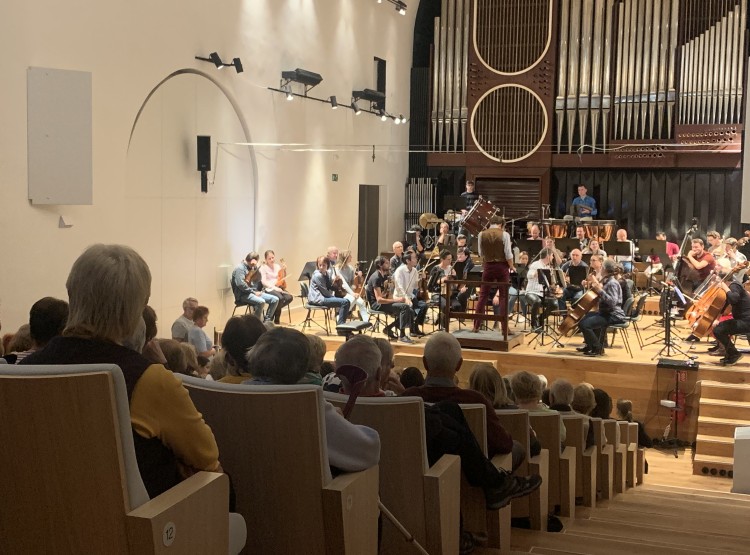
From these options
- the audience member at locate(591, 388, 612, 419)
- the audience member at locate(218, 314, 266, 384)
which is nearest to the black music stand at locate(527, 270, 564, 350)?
the audience member at locate(591, 388, 612, 419)

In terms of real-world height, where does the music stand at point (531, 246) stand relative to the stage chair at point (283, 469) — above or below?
above

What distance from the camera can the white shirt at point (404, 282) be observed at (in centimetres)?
1056

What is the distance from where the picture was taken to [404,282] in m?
10.6

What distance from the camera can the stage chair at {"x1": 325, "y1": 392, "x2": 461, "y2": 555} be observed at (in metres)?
2.58

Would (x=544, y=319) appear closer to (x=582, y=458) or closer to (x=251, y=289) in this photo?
(x=251, y=289)

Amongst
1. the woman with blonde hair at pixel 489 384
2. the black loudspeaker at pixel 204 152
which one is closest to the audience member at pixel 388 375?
the woman with blonde hair at pixel 489 384

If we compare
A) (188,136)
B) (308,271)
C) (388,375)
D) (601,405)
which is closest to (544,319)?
(308,271)

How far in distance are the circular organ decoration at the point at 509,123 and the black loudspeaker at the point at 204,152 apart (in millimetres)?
6837

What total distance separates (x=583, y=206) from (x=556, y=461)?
1081cm

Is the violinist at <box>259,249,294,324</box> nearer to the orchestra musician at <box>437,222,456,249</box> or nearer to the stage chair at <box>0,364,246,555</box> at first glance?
the orchestra musician at <box>437,222,456,249</box>

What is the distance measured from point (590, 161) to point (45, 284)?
10269 mm

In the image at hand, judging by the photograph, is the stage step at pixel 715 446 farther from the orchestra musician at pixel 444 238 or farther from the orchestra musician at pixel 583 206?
the orchestra musician at pixel 583 206

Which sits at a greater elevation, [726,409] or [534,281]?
[534,281]

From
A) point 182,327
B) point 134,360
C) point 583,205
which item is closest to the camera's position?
point 134,360
